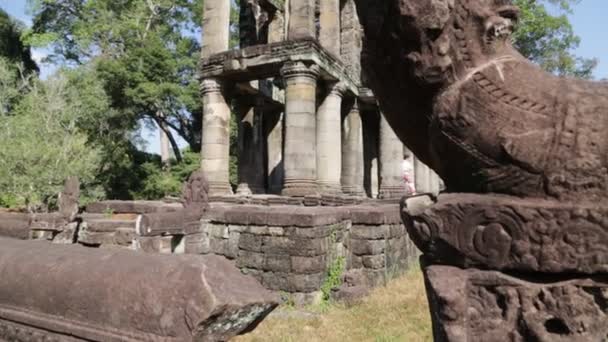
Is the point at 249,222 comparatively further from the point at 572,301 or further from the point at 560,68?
the point at 560,68

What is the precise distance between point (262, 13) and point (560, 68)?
63.6ft

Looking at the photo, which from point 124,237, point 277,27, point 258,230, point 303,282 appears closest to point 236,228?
point 258,230

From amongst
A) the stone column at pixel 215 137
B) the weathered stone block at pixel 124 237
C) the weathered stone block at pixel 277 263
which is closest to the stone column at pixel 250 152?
the stone column at pixel 215 137

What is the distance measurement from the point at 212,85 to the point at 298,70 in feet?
10.1

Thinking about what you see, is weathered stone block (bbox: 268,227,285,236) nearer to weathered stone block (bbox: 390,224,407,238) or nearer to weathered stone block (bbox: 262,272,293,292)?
weathered stone block (bbox: 262,272,293,292)

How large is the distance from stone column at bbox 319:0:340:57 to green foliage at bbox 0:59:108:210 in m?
11.7

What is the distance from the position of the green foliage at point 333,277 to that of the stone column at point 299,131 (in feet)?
13.0

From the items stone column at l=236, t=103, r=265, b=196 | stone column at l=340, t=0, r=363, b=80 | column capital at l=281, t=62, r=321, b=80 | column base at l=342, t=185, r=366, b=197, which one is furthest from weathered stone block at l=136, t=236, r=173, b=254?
stone column at l=340, t=0, r=363, b=80

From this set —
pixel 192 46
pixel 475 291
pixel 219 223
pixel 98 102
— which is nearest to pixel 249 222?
pixel 219 223

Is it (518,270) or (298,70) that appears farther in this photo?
(298,70)

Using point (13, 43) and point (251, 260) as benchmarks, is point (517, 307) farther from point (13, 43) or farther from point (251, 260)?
point (13, 43)

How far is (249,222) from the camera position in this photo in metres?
6.43

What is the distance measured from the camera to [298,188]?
1024cm

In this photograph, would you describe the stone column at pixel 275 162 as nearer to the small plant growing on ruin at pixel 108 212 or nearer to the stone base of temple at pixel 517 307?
the small plant growing on ruin at pixel 108 212
